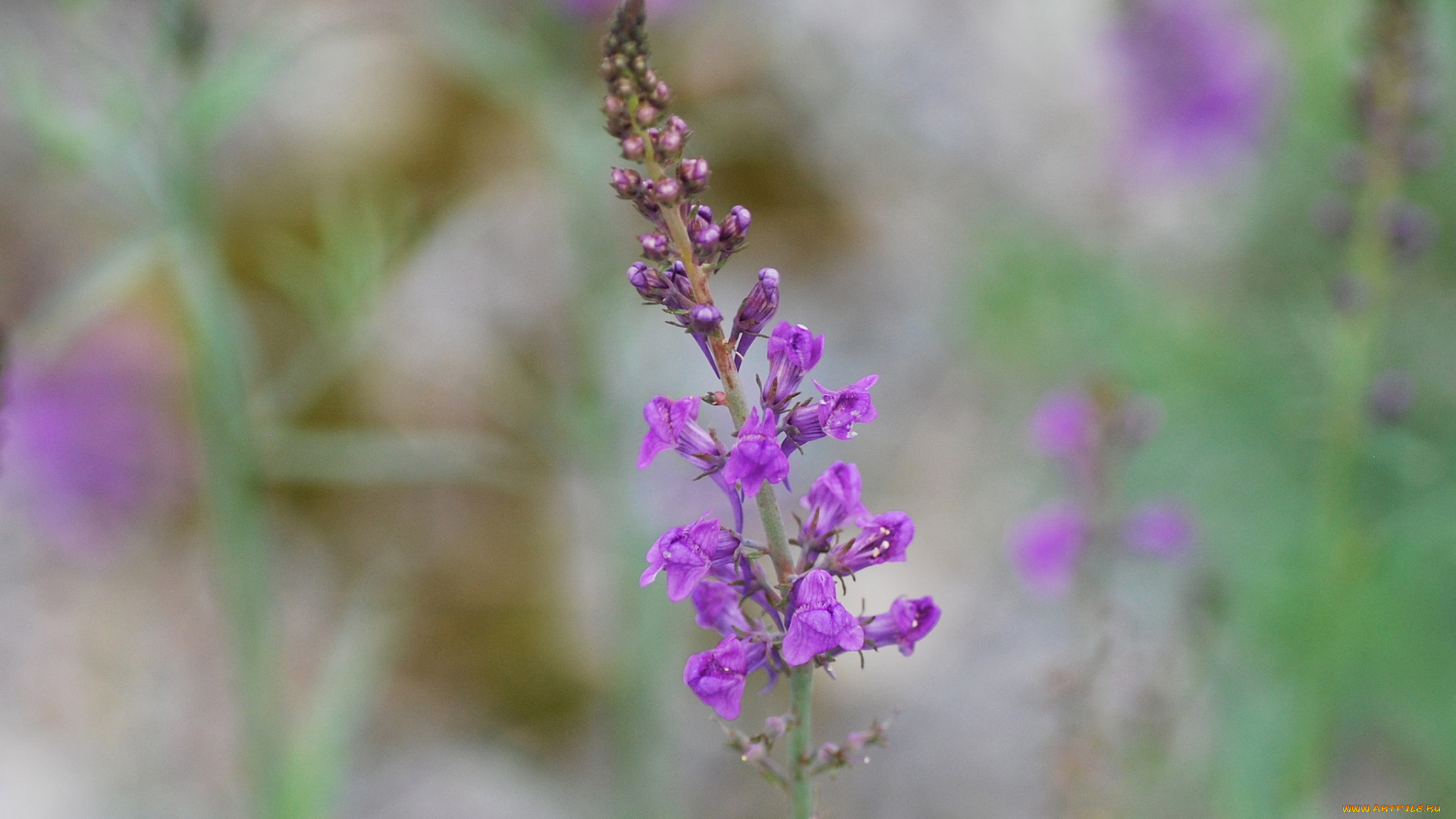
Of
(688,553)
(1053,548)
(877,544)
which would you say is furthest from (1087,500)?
(688,553)

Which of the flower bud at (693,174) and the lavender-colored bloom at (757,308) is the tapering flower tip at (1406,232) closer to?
the lavender-colored bloom at (757,308)

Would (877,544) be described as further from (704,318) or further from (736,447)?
(704,318)

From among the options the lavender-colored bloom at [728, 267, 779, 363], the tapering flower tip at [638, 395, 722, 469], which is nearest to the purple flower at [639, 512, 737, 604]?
the tapering flower tip at [638, 395, 722, 469]

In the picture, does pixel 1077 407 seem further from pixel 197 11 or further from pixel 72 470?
pixel 72 470

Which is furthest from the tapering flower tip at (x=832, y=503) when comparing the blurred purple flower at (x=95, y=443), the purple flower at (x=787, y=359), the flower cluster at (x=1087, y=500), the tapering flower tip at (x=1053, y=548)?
the blurred purple flower at (x=95, y=443)

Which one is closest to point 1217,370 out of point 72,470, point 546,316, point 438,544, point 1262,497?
Answer: point 1262,497
